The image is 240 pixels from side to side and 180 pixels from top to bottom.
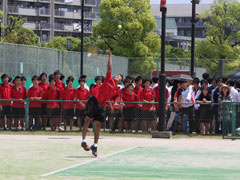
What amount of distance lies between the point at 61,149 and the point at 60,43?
6761 cm

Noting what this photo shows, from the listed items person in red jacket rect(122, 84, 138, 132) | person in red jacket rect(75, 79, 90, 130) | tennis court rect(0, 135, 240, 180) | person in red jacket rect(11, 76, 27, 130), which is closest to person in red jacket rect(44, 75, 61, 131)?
person in red jacket rect(75, 79, 90, 130)

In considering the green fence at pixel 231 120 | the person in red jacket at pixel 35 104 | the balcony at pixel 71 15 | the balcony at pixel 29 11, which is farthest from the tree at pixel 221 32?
the green fence at pixel 231 120

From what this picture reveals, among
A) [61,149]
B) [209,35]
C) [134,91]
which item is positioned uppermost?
[209,35]

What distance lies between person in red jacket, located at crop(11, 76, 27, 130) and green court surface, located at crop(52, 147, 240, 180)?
6.32 metres

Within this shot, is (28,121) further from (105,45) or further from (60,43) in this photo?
(60,43)

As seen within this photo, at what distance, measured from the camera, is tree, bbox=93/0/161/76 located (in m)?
57.7

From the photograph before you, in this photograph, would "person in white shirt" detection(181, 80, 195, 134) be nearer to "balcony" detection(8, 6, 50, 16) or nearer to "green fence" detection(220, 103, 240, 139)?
"green fence" detection(220, 103, 240, 139)

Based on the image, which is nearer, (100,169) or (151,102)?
(100,169)

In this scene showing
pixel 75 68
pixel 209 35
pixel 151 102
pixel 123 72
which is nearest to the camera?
pixel 151 102

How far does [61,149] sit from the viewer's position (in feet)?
49.0

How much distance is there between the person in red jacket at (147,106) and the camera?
19312 mm

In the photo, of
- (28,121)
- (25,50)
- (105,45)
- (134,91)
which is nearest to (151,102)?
(134,91)

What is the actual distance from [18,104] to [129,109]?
3605 mm

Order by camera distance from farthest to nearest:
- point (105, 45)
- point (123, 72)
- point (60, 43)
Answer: point (60, 43) → point (105, 45) → point (123, 72)
